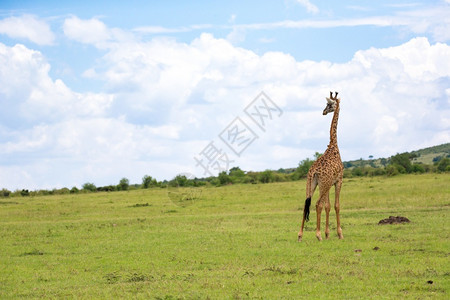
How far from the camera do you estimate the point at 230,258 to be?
12.4 metres

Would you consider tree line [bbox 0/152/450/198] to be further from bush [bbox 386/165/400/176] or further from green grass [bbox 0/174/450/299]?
green grass [bbox 0/174/450/299]

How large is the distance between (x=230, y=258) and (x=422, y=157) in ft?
230

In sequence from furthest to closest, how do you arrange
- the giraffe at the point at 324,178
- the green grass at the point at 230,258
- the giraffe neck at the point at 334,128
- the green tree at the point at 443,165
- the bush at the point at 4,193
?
1. the bush at the point at 4,193
2. the green tree at the point at 443,165
3. the giraffe neck at the point at 334,128
4. the giraffe at the point at 324,178
5. the green grass at the point at 230,258

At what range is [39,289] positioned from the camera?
10.1m

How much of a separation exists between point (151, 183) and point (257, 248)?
134ft

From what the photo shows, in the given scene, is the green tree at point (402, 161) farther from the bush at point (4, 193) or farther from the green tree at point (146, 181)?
the bush at point (4, 193)

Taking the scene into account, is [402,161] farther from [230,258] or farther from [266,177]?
[230,258]

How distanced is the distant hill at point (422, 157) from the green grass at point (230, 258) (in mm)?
53429

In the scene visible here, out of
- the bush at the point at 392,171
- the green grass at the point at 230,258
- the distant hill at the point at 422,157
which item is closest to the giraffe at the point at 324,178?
the green grass at the point at 230,258

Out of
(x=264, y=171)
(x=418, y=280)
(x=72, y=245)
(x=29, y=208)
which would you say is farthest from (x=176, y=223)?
(x=264, y=171)

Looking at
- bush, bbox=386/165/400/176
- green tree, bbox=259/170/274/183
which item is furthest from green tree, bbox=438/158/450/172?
green tree, bbox=259/170/274/183

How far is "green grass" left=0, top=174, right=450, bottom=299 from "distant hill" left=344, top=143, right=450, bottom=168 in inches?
2104

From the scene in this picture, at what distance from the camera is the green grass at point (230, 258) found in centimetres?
921

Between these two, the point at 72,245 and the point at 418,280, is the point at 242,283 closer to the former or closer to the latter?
the point at 418,280
